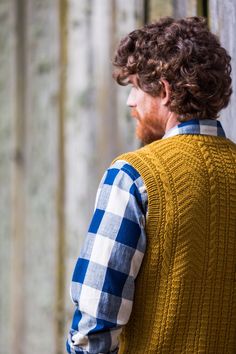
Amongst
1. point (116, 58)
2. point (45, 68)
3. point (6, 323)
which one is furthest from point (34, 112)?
point (116, 58)

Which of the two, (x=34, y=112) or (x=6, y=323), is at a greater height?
(x=34, y=112)

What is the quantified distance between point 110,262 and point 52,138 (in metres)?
2.35

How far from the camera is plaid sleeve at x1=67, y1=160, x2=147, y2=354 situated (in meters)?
2.06

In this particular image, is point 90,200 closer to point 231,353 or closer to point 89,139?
point 89,139

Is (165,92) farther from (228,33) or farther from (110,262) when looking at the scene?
(228,33)

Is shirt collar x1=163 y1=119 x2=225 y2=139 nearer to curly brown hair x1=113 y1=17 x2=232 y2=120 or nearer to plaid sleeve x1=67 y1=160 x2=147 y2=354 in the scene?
curly brown hair x1=113 y1=17 x2=232 y2=120

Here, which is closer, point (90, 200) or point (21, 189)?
point (90, 200)

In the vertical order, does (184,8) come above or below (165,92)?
above

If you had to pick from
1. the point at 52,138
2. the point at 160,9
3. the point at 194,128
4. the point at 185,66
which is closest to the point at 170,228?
the point at 194,128

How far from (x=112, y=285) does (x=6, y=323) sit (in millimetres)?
2937

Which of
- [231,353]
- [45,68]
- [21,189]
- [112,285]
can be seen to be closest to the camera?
[112,285]

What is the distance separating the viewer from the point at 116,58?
2.31 metres

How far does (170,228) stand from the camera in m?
2.09

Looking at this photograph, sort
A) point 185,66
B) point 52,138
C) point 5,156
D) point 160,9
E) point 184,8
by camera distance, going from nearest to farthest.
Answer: point 185,66, point 184,8, point 160,9, point 52,138, point 5,156
